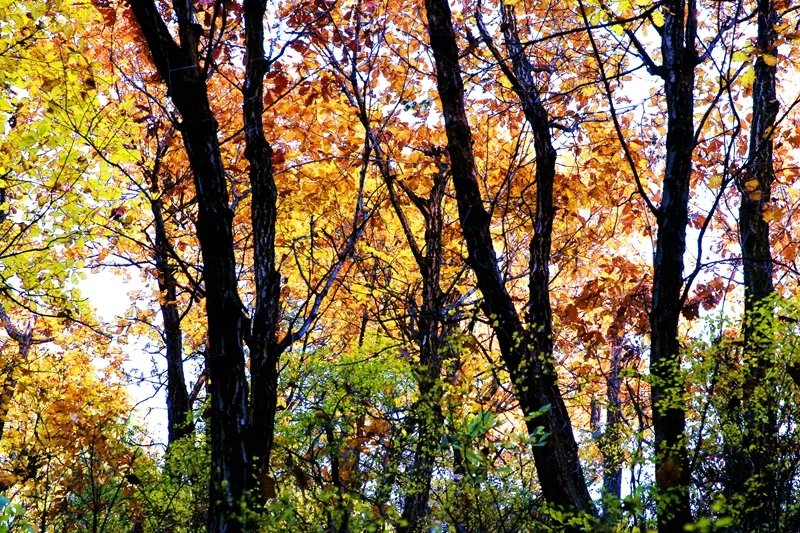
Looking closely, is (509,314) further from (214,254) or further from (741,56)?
(741,56)

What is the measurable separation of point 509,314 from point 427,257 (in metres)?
2.51

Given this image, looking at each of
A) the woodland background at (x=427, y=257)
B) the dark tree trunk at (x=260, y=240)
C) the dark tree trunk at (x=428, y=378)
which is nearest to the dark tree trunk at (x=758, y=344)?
the woodland background at (x=427, y=257)

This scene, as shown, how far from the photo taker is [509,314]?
562 cm

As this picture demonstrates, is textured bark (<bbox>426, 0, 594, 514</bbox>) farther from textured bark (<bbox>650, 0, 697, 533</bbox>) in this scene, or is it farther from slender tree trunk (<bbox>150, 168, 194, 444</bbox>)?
slender tree trunk (<bbox>150, 168, 194, 444</bbox>)

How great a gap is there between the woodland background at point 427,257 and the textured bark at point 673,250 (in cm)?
2

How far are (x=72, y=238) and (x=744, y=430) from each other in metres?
7.50

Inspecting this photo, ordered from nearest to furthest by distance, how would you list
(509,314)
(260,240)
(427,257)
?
(260,240) → (509,314) → (427,257)

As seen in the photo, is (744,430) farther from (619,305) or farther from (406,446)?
(406,446)

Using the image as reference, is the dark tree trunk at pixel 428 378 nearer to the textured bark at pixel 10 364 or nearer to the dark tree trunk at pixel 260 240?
the dark tree trunk at pixel 260 240

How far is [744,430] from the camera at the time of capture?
5492mm

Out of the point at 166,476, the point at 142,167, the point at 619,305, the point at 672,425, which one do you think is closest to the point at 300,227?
the point at 142,167

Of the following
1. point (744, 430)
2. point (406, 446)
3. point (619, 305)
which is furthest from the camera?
point (619, 305)

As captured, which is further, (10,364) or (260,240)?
(10,364)

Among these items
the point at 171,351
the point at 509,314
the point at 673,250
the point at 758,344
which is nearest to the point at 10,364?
the point at 171,351
